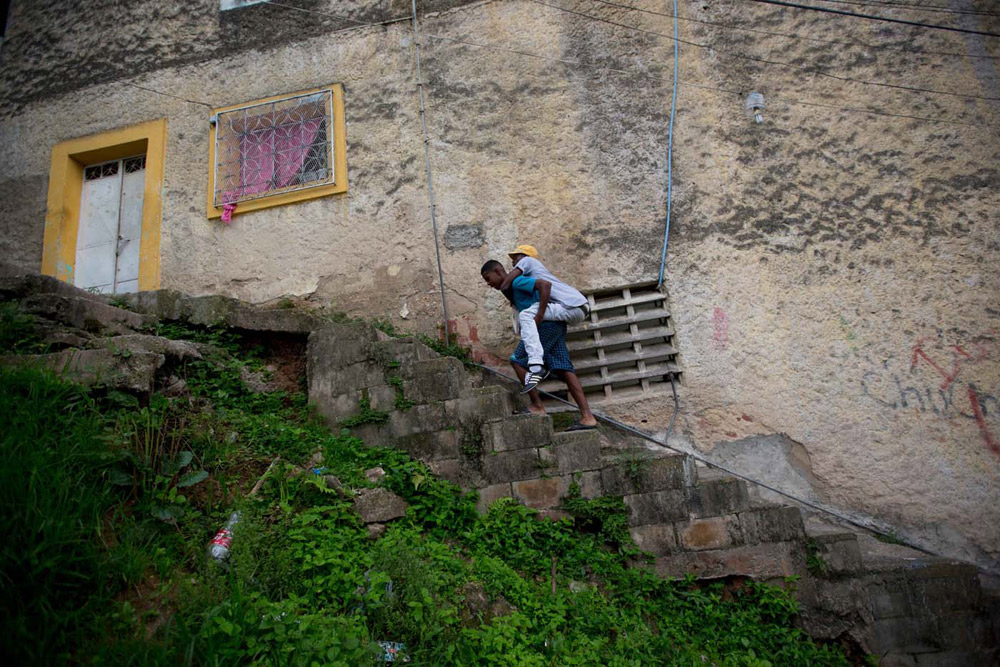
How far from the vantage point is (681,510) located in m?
4.26

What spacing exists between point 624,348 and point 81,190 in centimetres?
607

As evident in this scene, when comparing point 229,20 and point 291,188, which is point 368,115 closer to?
point 291,188

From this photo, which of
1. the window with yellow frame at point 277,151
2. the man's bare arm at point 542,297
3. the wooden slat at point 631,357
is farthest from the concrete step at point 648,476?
the window with yellow frame at point 277,151

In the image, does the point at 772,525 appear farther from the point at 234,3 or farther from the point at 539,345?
the point at 234,3

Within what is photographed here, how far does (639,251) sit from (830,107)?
2192mm

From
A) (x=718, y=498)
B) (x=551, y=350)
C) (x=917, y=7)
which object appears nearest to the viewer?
(x=718, y=498)

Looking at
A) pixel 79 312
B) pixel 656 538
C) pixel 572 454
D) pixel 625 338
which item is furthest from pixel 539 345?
pixel 79 312

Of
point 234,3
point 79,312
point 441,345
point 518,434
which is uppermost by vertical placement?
point 234,3

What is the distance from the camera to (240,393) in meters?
4.98

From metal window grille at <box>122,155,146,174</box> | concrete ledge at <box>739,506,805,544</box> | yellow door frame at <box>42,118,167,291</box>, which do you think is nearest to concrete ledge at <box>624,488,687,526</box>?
concrete ledge at <box>739,506,805,544</box>

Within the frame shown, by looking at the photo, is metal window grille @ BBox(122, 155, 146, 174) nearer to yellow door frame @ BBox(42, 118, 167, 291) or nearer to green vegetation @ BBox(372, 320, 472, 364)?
yellow door frame @ BBox(42, 118, 167, 291)

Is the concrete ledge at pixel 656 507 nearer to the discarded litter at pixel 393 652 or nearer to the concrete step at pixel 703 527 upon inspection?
the concrete step at pixel 703 527

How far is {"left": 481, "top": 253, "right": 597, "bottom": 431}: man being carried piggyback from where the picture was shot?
16.3 ft

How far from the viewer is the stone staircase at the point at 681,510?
4066 mm
